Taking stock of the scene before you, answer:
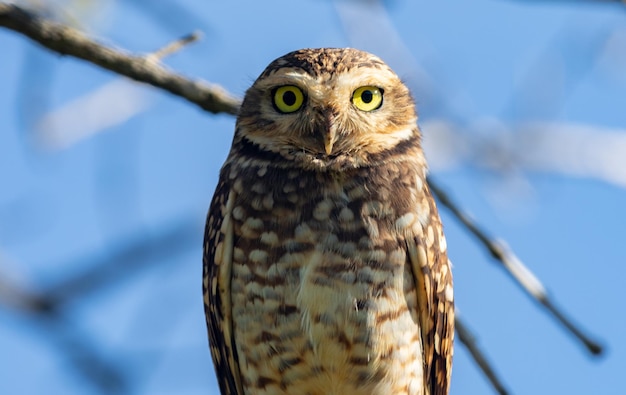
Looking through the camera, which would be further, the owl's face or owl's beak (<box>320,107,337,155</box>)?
the owl's face

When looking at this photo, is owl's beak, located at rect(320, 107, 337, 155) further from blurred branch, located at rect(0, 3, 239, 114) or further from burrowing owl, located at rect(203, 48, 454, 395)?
blurred branch, located at rect(0, 3, 239, 114)

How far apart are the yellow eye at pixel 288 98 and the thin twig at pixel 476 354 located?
1032mm

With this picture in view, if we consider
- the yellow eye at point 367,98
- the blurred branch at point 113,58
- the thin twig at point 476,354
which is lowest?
the thin twig at point 476,354

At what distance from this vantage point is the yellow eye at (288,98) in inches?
148

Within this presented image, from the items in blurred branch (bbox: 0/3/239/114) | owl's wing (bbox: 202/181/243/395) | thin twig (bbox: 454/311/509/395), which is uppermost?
blurred branch (bbox: 0/3/239/114)

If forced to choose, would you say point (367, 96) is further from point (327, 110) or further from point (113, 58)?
point (113, 58)

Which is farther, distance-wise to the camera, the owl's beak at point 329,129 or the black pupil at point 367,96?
the black pupil at point 367,96

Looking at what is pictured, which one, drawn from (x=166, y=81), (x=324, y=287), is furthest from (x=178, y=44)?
(x=324, y=287)

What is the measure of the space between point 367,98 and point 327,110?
0.23 m

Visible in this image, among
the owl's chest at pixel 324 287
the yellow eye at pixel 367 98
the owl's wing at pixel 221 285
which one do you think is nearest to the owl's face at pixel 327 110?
the yellow eye at pixel 367 98

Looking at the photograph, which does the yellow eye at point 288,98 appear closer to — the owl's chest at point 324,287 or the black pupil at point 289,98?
the black pupil at point 289,98

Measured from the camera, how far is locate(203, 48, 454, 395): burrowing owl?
3500 millimetres

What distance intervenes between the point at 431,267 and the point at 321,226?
45cm

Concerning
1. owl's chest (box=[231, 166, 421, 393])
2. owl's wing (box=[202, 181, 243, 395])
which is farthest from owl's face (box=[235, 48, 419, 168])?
owl's wing (box=[202, 181, 243, 395])
